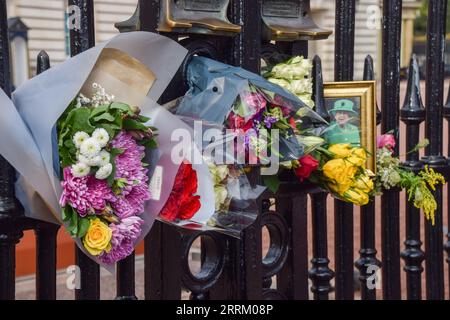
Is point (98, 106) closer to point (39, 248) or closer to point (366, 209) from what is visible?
point (39, 248)

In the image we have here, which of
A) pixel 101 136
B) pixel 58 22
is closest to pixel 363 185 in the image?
pixel 101 136

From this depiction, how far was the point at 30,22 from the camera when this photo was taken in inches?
744

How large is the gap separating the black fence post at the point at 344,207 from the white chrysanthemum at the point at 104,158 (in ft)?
3.57

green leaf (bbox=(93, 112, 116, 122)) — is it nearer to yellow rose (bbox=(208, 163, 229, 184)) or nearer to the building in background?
yellow rose (bbox=(208, 163, 229, 184))

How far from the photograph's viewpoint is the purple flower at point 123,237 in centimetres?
174

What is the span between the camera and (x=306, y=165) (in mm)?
2137

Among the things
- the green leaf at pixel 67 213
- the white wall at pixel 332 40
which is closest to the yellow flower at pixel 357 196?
the green leaf at pixel 67 213

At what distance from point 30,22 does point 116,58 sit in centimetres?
1794

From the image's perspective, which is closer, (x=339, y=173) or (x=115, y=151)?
(x=115, y=151)

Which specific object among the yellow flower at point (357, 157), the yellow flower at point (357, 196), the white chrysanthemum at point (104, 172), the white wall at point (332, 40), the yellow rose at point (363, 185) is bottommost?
the white wall at point (332, 40)

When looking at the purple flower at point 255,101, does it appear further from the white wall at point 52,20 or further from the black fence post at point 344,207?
the white wall at point 52,20

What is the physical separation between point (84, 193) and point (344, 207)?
1.18 meters

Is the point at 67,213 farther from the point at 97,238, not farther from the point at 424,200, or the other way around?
the point at 424,200

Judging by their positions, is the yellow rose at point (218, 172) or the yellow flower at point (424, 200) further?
the yellow flower at point (424, 200)
